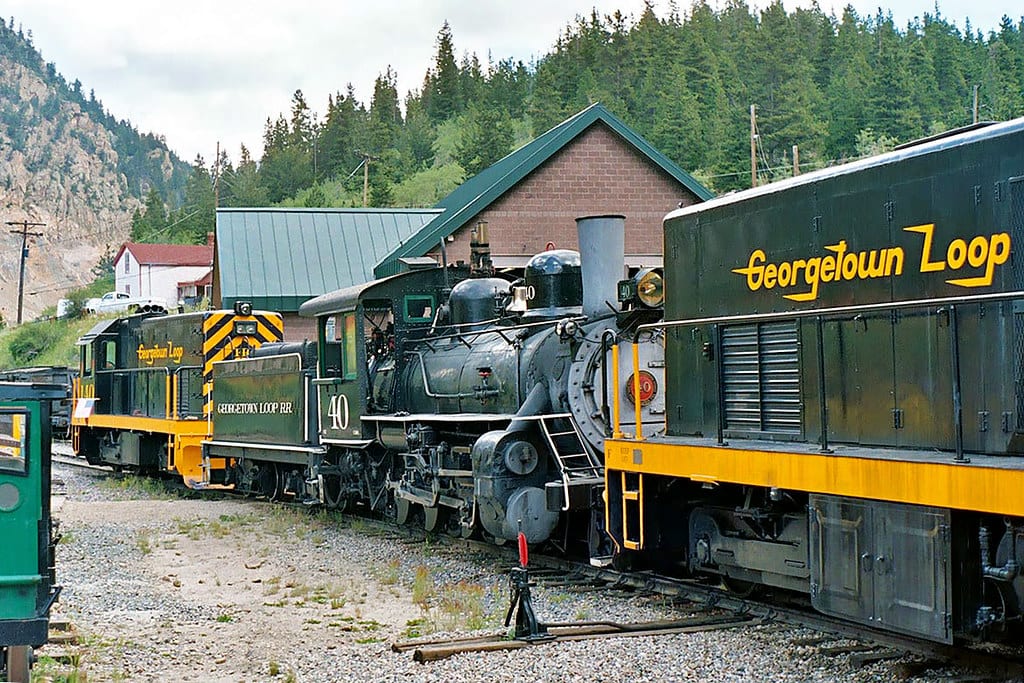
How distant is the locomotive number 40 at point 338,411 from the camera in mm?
15484

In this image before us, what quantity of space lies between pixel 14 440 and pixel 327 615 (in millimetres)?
4386

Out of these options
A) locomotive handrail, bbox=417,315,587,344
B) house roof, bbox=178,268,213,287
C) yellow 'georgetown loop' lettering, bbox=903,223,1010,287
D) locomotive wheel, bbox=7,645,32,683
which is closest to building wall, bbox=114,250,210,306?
house roof, bbox=178,268,213,287

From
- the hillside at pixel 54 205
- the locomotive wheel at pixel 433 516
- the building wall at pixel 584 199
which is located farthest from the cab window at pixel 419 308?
the hillside at pixel 54 205

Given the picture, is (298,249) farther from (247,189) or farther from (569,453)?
(247,189)

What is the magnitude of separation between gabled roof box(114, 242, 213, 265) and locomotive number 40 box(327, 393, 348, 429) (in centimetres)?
8062

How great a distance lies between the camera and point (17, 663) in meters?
6.73

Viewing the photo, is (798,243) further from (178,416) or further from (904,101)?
(904,101)

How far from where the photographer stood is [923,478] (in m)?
6.50

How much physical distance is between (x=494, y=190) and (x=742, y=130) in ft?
145

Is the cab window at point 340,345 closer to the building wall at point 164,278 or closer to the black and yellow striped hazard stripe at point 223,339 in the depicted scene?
the black and yellow striped hazard stripe at point 223,339

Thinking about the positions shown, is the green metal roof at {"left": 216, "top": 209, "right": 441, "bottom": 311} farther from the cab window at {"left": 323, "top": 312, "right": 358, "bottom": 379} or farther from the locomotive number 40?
the locomotive number 40

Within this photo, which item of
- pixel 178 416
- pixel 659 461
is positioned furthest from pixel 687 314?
pixel 178 416

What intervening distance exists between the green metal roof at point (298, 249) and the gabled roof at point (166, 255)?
61.2m

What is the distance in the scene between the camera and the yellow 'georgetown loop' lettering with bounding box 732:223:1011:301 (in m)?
6.69
